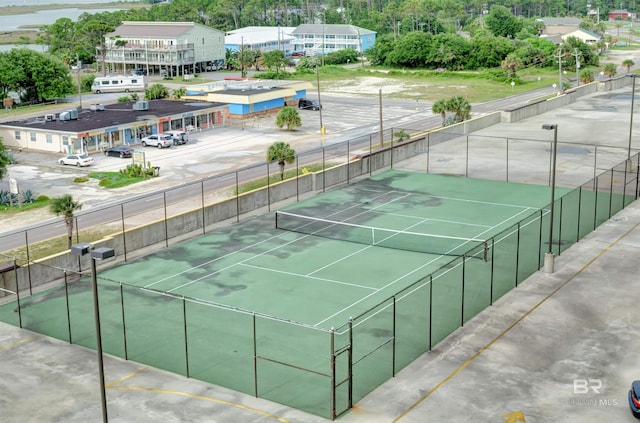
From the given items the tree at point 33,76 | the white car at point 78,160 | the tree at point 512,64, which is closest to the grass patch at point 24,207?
the white car at point 78,160

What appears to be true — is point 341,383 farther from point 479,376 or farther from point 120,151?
point 120,151

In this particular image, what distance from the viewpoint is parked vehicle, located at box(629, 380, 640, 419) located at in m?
27.0

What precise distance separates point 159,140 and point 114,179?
13.8 metres

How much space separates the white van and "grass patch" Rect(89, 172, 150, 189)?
2240 inches

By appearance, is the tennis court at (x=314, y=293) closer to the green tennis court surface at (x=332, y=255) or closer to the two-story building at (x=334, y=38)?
the green tennis court surface at (x=332, y=255)

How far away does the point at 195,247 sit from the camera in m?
47.6

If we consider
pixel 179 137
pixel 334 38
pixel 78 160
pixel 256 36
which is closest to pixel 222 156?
pixel 179 137

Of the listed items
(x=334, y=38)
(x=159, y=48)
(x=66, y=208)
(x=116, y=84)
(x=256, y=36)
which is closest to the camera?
(x=66, y=208)

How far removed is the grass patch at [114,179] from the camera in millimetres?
64688

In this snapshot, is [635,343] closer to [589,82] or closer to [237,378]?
[237,378]

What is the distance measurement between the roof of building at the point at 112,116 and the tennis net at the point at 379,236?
3230 cm

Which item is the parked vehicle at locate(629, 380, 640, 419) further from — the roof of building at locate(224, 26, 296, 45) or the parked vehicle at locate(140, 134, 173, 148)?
the roof of building at locate(224, 26, 296, 45)

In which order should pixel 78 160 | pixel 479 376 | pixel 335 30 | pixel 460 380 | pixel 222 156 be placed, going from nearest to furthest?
pixel 460 380 → pixel 479 376 → pixel 78 160 → pixel 222 156 → pixel 335 30

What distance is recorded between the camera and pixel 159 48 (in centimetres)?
14388
